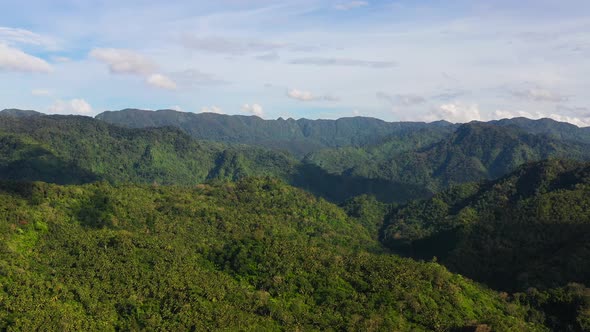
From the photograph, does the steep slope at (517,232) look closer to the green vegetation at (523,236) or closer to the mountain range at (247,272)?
the green vegetation at (523,236)

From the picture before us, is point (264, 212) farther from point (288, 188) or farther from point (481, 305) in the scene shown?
point (481, 305)

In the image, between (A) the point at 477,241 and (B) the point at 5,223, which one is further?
(A) the point at 477,241

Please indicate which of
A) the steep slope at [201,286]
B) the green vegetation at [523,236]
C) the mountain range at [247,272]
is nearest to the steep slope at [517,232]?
the green vegetation at [523,236]

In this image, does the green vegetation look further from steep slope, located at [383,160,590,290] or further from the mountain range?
the mountain range

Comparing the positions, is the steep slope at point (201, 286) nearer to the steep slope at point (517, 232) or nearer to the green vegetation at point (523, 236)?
the green vegetation at point (523, 236)

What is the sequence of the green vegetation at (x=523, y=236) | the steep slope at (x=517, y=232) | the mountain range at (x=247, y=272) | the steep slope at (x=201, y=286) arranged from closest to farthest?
the steep slope at (x=201, y=286) < the mountain range at (x=247, y=272) < the green vegetation at (x=523, y=236) < the steep slope at (x=517, y=232)

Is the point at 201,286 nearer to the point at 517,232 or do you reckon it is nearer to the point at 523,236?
the point at 523,236

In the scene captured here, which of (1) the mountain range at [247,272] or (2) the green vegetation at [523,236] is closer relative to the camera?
(1) the mountain range at [247,272]

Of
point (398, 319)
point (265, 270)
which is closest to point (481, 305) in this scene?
point (398, 319)

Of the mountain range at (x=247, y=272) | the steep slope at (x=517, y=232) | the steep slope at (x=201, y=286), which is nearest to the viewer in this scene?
the steep slope at (x=201, y=286)
